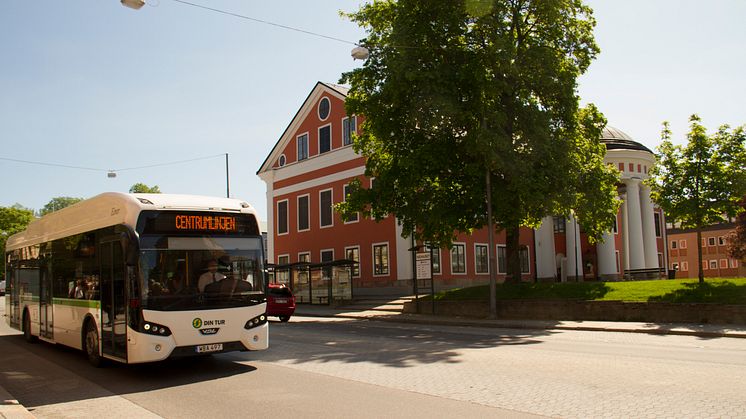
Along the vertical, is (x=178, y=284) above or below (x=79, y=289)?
above

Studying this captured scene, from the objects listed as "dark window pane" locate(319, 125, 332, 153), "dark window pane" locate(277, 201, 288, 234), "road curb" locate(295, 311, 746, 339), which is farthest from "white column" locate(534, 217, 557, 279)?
"road curb" locate(295, 311, 746, 339)

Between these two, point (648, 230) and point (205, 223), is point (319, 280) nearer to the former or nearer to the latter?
point (205, 223)

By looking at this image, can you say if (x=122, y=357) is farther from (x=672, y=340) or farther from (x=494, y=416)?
(x=672, y=340)

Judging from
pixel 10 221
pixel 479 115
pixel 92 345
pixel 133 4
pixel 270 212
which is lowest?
pixel 92 345

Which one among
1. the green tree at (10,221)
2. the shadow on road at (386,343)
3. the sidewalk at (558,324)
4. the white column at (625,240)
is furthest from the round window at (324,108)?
the green tree at (10,221)

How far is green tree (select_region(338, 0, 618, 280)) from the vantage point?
24.1m

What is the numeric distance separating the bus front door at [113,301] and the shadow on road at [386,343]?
117 inches

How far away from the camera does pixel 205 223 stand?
11266 mm

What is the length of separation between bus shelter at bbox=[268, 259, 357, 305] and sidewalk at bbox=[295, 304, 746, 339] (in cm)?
353

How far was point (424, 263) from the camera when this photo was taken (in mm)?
26766

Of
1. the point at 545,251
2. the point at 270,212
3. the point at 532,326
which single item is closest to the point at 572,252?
the point at 545,251

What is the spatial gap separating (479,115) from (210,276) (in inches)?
631

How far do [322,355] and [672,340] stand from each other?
29.7 feet

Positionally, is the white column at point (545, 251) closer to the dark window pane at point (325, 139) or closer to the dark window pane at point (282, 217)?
the dark window pane at point (325, 139)
